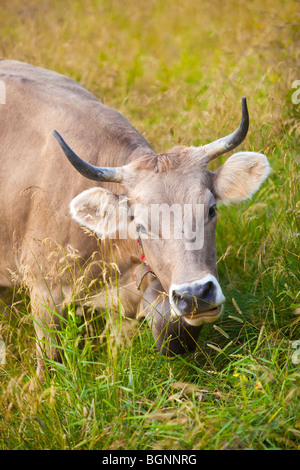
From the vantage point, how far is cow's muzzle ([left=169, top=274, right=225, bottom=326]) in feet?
9.57

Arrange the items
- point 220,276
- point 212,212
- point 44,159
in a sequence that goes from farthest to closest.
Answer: point 220,276 → point 44,159 → point 212,212

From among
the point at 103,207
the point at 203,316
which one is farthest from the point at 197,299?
the point at 103,207

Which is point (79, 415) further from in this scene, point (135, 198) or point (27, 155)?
point (27, 155)

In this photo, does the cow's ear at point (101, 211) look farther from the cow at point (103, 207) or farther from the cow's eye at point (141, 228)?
the cow's eye at point (141, 228)

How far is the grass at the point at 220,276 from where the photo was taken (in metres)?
2.64

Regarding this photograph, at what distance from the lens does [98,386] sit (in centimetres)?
280

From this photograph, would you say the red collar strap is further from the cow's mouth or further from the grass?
the cow's mouth

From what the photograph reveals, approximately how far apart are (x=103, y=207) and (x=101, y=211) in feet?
0.10

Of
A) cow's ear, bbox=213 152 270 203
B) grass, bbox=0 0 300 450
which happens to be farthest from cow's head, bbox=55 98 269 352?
grass, bbox=0 0 300 450

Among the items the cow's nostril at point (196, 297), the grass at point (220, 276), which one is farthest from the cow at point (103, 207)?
the grass at point (220, 276)

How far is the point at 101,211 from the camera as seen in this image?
349cm

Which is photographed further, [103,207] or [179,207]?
[103,207]

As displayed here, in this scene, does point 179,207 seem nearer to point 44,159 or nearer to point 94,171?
point 94,171

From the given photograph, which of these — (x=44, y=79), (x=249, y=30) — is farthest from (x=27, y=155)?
(x=249, y=30)
